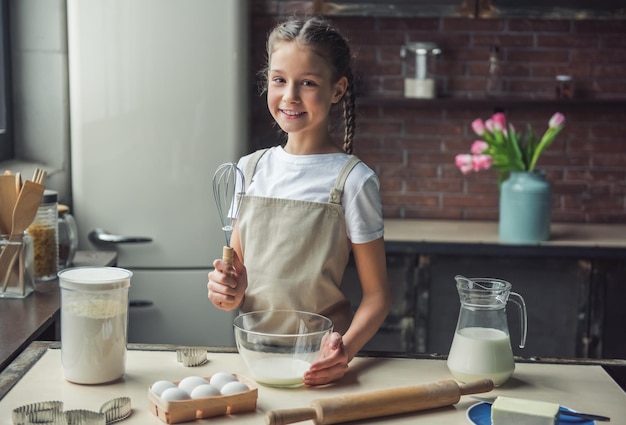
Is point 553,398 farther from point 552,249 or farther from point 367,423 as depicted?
point 552,249

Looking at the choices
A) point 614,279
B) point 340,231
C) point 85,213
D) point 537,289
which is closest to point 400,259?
point 537,289

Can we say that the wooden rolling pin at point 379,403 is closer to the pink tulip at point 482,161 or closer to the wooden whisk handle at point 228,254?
the wooden whisk handle at point 228,254

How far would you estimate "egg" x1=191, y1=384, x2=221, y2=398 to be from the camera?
1187 millimetres

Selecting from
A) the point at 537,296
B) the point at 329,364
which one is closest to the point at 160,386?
the point at 329,364

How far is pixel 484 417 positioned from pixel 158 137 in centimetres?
196

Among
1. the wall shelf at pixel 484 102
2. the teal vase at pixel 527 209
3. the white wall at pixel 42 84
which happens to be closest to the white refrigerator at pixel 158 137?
the white wall at pixel 42 84

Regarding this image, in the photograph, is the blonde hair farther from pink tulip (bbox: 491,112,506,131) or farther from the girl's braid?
pink tulip (bbox: 491,112,506,131)

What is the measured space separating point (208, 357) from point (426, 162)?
2190 millimetres

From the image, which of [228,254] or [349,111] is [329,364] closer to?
[228,254]

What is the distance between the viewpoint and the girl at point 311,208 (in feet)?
5.26

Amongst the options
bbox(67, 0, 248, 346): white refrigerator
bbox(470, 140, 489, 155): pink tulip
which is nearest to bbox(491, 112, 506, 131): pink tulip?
bbox(470, 140, 489, 155): pink tulip

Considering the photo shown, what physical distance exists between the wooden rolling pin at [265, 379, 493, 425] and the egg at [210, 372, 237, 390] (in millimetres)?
136

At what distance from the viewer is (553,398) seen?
1297 millimetres

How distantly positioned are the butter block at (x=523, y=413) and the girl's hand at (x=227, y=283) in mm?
502
